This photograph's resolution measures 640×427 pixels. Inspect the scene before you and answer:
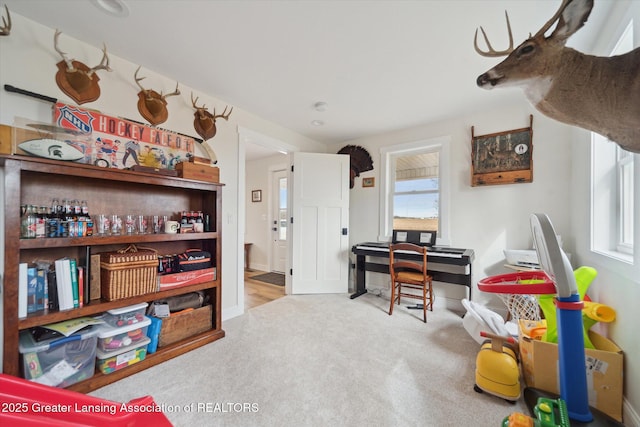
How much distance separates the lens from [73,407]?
764mm

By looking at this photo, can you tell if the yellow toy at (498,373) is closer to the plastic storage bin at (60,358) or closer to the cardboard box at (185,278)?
the cardboard box at (185,278)

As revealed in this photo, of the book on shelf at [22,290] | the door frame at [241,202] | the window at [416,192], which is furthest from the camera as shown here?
the window at [416,192]

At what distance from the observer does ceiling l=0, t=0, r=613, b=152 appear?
1464 mm

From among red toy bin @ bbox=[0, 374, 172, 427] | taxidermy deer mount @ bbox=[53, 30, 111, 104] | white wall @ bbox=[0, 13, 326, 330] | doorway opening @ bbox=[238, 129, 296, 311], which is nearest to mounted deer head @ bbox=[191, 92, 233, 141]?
white wall @ bbox=[0, 13, 326, 330]

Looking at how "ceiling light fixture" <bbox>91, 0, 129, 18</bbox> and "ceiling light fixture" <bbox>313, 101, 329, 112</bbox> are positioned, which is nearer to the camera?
"ceiling light fixture" <bbox>91, 0, 129, 18</bbox>

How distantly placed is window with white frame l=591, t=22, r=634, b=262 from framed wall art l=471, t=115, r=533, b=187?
0.77 metres

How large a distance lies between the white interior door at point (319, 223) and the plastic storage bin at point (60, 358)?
88.1 inches

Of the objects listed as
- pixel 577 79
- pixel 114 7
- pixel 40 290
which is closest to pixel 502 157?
pixel 577 79

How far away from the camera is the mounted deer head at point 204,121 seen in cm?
239

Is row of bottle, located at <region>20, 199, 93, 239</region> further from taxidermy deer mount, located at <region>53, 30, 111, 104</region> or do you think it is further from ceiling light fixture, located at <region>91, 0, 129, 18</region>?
ceiling light fixture, located at <region>91, 0, 129, 18</region>

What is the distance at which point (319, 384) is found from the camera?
1.59 meters

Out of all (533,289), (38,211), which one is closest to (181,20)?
(38,211)

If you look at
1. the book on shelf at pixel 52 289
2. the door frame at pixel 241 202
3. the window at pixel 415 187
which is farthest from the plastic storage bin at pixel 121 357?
the window at pixel 415 187

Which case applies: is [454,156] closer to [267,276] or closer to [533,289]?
[533,289]
